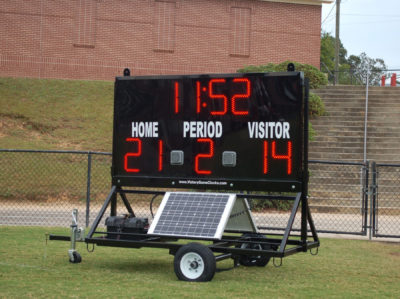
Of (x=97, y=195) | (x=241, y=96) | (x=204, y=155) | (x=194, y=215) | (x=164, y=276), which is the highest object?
(x=241, y=96)

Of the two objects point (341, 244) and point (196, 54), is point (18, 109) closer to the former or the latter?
point (196, 54)

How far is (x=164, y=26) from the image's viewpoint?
38.4 metres

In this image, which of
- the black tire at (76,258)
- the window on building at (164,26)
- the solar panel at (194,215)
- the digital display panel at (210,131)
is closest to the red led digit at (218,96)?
the digital display panel at (210,131)

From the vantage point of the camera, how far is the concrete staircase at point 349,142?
2150 centimetres

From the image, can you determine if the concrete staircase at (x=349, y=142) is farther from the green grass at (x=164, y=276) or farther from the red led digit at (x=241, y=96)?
the red led digit at (x=241, y=96)

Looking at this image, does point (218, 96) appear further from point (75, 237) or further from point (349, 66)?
point (349, 66)

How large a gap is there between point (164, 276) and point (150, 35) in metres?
30.2

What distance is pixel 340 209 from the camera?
2023 cm

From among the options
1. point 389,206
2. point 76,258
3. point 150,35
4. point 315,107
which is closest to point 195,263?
point 76,258

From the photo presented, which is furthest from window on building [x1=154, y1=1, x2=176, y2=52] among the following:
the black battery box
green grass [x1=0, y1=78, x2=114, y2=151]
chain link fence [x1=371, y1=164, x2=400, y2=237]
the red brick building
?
the black battery box

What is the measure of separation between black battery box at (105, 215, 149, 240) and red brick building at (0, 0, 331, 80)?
26548mm

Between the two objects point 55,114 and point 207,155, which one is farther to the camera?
point 55,114

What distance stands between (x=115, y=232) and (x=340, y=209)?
38.7 ft

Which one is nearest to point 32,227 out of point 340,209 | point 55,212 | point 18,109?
point 55,212
